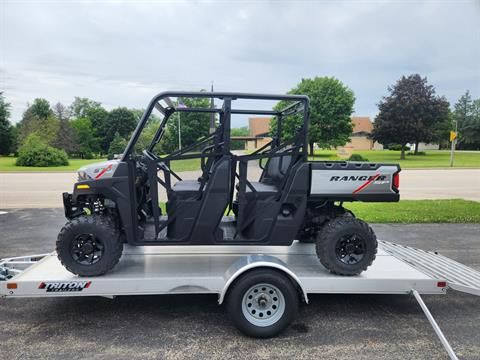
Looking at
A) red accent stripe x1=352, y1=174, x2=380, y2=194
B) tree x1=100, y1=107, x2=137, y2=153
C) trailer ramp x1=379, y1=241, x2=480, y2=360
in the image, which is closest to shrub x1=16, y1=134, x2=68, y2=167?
tree x1=100, y1=107, x2=137, y2=153

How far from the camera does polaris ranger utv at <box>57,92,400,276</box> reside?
3.65 meters

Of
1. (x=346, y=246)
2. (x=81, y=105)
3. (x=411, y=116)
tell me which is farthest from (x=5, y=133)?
(x=346, y=246)

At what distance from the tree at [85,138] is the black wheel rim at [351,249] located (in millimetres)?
52345

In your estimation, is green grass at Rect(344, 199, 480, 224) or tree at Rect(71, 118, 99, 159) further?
tree at Rect(71, 118, 99, 159)

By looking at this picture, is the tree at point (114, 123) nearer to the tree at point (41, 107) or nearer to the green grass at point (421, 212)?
the tree at point (41, 107)

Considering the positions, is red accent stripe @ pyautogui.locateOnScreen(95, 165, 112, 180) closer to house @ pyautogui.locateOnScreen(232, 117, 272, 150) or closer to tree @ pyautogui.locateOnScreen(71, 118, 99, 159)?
house @ pyautogui.locateOnScreen(232, 117, 272, 150)

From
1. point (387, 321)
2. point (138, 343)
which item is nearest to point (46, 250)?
point (138, 343)

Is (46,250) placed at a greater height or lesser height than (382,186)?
lesser

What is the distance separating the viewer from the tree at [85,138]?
172 ft

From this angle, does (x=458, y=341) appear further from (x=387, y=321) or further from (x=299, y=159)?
(x=299, y=159)

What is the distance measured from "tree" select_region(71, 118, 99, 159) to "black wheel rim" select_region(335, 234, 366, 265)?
5234 cm

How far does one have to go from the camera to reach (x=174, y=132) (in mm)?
4445

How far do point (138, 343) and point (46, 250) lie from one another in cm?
384

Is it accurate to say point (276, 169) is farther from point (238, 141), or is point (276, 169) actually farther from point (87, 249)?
Result: point (87, 249)
